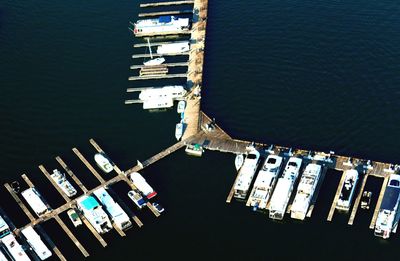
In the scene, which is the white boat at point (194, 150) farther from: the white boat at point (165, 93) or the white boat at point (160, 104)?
the white boat at point (165, 93)

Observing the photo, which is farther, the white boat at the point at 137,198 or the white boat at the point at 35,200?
the white boat at the point at 35,200

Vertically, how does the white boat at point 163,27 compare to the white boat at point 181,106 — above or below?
above

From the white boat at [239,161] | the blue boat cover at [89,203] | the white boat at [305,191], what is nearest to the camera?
the white boat at [305,191]

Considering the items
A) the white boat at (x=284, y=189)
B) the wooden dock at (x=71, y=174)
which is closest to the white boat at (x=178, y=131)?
the wooden dock at (x=71, y=174)

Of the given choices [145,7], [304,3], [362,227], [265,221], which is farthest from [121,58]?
[362,227]

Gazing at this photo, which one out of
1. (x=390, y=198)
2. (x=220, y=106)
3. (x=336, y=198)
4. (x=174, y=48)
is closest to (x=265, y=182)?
(x=336, y=198)

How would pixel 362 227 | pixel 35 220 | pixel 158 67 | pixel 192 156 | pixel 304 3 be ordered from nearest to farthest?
pixel 362 227, pixel 35 220, pixel 192 156, pixel 158 67, pixel 304 3

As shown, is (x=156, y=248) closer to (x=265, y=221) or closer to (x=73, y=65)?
(x=265, y=221)

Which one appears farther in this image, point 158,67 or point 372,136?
point 158,67
